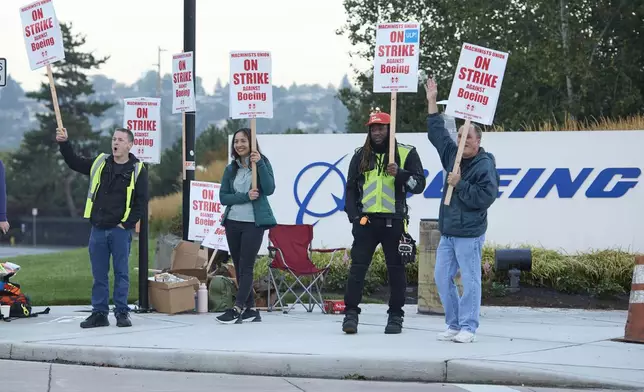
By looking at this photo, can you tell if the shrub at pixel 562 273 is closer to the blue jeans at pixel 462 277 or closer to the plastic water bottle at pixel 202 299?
the plastic water bottle at pixel 202 299

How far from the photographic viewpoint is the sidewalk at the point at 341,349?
9102mm

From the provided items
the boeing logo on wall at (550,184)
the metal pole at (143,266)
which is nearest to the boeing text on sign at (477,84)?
the metal pole at (143,266)

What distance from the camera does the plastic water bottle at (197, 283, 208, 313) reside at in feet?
43.4

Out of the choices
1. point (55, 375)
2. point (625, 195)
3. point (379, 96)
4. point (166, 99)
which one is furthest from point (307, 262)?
point (166, 99)

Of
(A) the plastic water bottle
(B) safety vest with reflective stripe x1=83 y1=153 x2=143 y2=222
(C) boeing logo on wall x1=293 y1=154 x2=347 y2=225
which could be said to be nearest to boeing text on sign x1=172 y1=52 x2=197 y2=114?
(B) safety vest with reflective stripe x1=83 y1=153 x2=143 y2=222

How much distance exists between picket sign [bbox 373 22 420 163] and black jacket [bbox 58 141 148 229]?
264 cm

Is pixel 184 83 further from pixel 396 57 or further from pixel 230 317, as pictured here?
pixel 230 317

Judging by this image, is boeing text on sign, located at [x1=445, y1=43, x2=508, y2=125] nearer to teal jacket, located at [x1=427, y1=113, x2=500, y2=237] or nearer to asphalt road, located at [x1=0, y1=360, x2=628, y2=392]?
teal jacket, located at [x1=427, y1=113, x2=500, y2=237]

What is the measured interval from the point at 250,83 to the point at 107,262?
2.54m

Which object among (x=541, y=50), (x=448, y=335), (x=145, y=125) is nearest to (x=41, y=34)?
(x=145, y=125)

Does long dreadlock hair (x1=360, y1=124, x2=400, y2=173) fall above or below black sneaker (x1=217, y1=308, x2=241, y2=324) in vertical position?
above

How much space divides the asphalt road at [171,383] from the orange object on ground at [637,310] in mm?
2302

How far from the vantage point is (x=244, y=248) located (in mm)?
12016

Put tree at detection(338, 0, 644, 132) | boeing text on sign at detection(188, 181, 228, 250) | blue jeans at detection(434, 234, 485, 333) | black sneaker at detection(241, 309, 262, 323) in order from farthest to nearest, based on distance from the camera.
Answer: tree at detection(338, 0, 644, 132), boeing text on sign at detection(188, 181, 228, 250), black sneaker at detection(241, 309, 262, 323), blue jeans at detection(434, 234, 485, 333)
